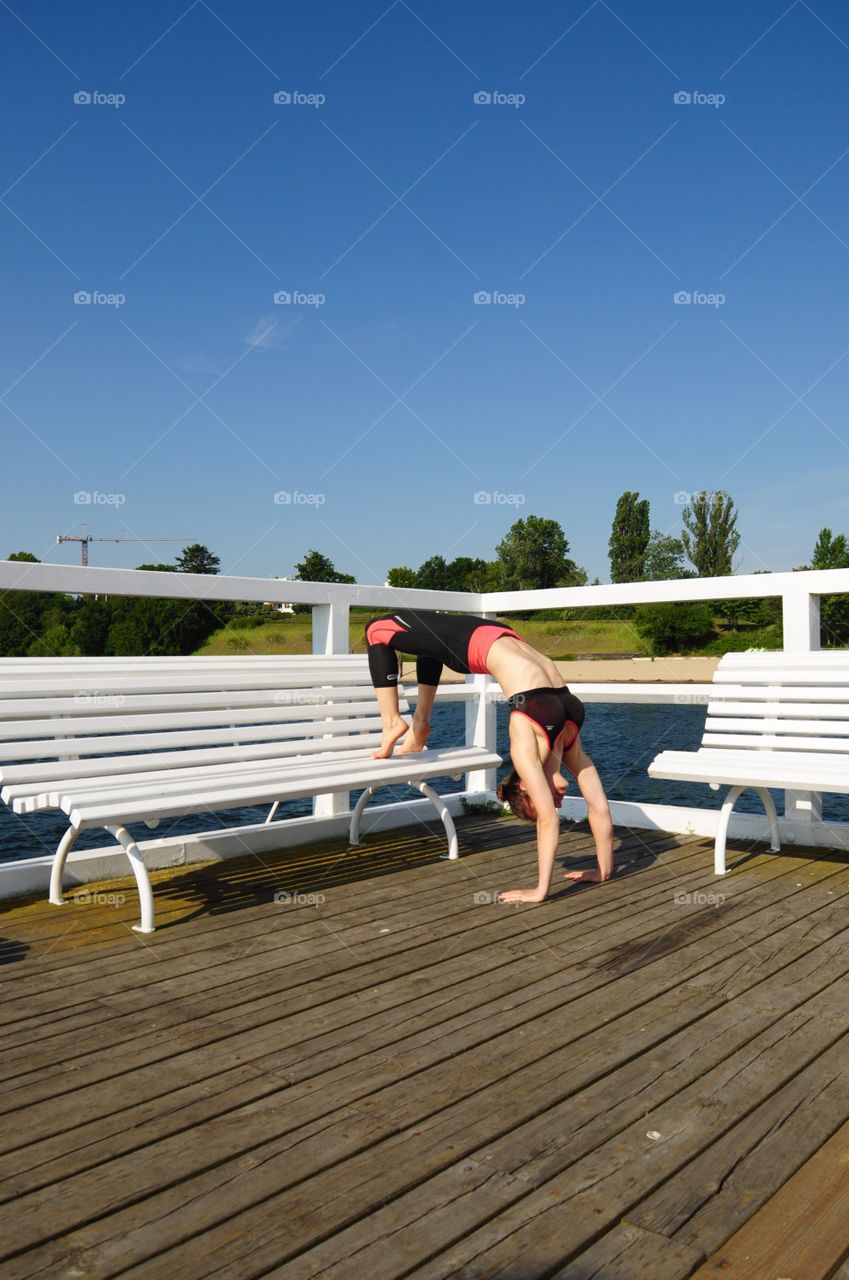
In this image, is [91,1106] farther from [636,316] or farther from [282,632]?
[636,316]

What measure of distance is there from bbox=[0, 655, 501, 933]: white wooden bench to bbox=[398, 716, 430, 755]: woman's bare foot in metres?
0.06

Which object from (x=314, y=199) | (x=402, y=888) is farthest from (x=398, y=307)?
(x=402, y=888)

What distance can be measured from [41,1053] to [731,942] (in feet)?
6.65

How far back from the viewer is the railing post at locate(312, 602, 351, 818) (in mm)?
4559

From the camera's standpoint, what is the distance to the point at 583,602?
5059mm

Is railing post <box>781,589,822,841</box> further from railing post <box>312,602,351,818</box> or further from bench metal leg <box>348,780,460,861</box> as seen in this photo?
railing post <box>312,602,351,818</box>

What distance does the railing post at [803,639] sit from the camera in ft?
14.3

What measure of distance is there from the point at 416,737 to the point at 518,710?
78cm

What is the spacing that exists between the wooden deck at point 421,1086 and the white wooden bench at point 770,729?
51cm

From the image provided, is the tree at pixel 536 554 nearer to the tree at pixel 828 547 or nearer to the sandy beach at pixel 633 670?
the sandy beach at pixel 633 670

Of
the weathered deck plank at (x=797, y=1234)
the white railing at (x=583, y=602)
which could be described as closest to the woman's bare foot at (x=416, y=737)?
the white railing at (x=583, y=602)

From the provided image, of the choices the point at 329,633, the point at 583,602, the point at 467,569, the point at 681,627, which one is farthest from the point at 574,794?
the point at 467,569

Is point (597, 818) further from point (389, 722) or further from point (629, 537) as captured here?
point (629, 537)

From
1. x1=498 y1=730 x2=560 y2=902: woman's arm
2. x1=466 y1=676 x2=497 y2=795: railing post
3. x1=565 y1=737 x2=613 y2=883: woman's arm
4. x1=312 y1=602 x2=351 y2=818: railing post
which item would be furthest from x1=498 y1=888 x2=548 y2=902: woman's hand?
x1=466 y1=676 x2=497 y2=795: railing post
